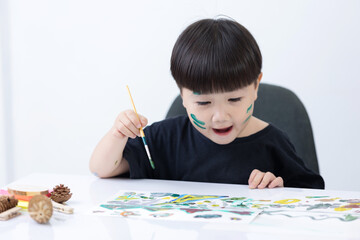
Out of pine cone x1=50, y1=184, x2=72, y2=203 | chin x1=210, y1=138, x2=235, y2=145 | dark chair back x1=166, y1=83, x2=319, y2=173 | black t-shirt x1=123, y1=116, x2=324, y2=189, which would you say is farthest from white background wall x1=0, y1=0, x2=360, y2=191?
pine cone x1=50, y1=184, x2=72, y2=203

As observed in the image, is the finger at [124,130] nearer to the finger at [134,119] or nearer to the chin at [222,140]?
the finger at [134,119]

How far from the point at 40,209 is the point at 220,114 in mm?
436

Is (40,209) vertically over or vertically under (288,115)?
under

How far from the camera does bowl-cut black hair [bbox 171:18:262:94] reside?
112cm

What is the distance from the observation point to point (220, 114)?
3.67ft

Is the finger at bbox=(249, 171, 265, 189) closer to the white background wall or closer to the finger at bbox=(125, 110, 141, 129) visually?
the finger at bbox=(125, 110, 141, 129)

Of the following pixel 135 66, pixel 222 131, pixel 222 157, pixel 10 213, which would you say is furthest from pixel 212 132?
pixel 135 66

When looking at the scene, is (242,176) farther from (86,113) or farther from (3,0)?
(3,0)

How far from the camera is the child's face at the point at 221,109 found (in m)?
1.12

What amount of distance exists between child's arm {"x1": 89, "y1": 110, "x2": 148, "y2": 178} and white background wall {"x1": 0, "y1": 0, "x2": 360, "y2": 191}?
1.29m

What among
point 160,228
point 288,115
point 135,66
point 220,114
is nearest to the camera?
point 160,228

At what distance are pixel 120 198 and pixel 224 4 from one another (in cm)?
155

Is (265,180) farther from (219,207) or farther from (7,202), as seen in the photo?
(7,202)

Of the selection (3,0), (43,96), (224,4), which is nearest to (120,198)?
(224,4)
